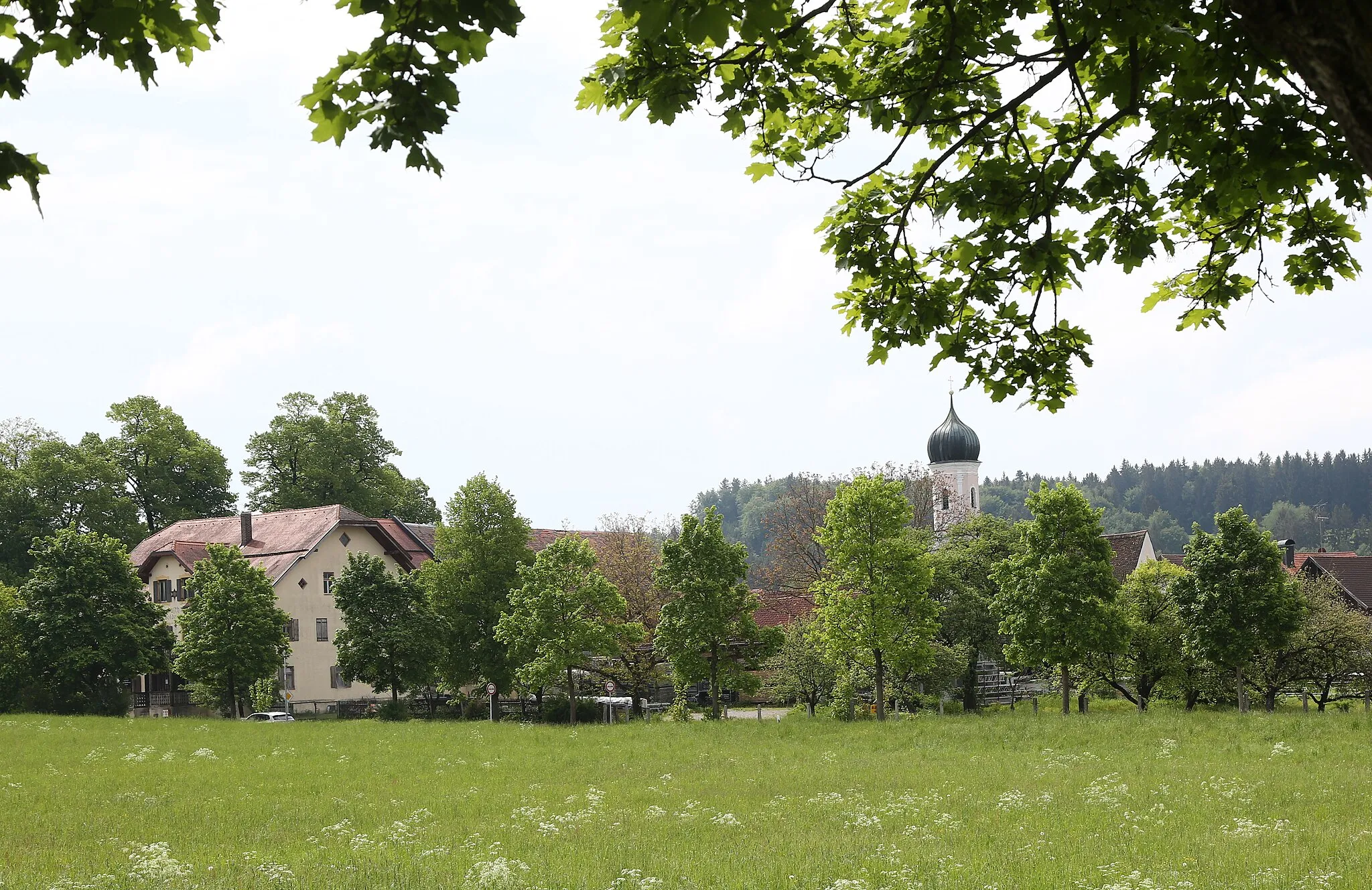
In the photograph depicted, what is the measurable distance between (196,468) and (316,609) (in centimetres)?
2162

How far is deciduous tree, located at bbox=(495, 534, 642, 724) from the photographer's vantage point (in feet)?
162

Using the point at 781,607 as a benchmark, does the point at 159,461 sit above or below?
above

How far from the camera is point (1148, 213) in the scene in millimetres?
9266

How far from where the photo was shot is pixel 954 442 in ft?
317

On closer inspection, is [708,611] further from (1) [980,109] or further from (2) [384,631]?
(1) [980,109]

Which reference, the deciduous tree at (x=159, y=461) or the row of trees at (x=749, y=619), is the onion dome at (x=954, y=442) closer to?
the row of trees at (x=749, y=619)

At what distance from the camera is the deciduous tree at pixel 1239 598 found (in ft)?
139

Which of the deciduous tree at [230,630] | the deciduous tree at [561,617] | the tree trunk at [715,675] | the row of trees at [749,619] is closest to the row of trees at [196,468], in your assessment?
the row of trees at [749,619]

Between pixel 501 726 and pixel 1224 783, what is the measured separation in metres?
31.1

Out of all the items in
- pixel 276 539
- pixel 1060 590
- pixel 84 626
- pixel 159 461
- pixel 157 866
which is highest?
pixel 159 461

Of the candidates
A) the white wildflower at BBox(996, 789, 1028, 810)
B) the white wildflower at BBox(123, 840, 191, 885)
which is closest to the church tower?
the white wildflower at BBox(996, 789, 1028, 810)

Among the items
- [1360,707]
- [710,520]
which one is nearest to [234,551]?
[710,520]

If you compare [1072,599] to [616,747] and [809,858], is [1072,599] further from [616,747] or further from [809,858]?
[809,858]

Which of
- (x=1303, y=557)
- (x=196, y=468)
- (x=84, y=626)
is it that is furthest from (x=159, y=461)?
(x=1303, y=557)
